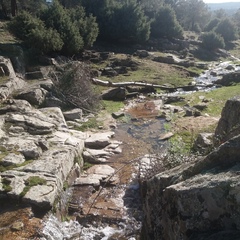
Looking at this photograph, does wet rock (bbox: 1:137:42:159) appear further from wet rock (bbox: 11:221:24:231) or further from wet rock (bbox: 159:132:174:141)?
wet rock (bbox: 159:132:174:141)

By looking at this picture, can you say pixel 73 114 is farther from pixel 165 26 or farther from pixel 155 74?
pixel 165 26

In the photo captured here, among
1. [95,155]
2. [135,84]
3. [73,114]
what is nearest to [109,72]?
[135,84]

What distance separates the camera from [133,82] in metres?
25.3

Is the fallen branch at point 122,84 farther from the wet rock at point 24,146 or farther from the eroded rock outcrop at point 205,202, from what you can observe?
the eroded rock outcrop at point 205,202

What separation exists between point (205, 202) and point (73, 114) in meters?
12.9

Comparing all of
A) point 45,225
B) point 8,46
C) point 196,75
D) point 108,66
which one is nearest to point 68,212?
point 45,225

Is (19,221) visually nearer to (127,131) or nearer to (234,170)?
(234,170)

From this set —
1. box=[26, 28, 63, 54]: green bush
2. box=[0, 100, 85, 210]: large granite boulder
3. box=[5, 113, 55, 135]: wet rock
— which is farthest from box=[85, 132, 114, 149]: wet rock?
box=[26, 28, 63, 54]: green bush

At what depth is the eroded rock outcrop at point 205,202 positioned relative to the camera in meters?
3.51

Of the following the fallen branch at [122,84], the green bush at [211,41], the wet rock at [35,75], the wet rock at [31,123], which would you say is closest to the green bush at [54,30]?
the wet rock at [35,75]

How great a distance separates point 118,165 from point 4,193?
5.06 metres

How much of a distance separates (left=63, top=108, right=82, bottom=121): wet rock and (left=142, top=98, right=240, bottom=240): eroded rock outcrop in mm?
11624

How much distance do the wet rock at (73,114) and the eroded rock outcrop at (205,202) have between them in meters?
11.6

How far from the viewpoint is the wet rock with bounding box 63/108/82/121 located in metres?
15.9
